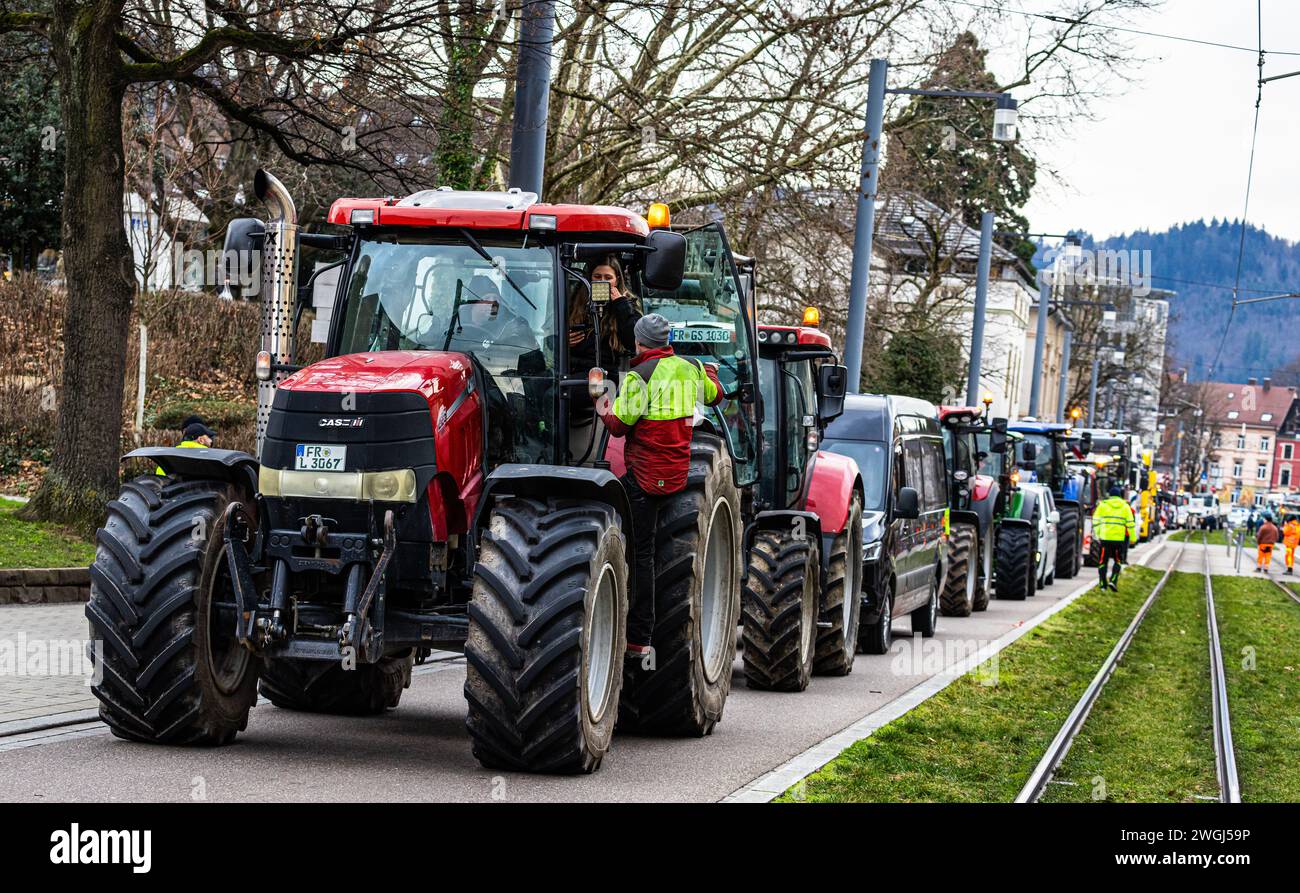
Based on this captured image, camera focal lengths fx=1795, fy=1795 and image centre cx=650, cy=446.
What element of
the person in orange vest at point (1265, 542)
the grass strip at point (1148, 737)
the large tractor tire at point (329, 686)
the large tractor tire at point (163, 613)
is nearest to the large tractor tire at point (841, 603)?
the grass strip at point (1148, 737)

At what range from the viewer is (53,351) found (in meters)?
25.4

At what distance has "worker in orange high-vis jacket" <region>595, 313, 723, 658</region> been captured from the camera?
9.84 meters

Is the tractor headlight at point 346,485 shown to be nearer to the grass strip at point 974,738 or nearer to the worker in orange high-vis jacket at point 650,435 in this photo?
the worker in orange high-vis jacket at point 650,435

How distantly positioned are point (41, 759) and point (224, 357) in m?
22.2

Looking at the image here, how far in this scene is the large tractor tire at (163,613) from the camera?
8547mm

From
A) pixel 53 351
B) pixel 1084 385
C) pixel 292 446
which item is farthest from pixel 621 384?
pixel 1084 385

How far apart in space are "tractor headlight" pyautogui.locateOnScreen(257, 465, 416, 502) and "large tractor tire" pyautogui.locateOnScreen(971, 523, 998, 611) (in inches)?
721

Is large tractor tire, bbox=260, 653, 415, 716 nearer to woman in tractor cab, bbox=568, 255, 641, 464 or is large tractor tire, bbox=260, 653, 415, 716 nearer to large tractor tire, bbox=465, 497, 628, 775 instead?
woman in tractor cab, bbox=568, 255, 641, 464

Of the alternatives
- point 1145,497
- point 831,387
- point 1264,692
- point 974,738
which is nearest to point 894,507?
point 831,387

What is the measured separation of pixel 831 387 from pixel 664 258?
6.13 metres

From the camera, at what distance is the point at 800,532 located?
13.5 meters

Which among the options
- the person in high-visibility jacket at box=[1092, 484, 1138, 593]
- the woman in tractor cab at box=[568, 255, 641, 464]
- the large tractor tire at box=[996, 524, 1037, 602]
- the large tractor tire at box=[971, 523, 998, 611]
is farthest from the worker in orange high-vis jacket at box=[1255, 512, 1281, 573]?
the woman in tractor cab at box=[568, 255, 641, 464]

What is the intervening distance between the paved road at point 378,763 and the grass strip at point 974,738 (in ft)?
1.45
